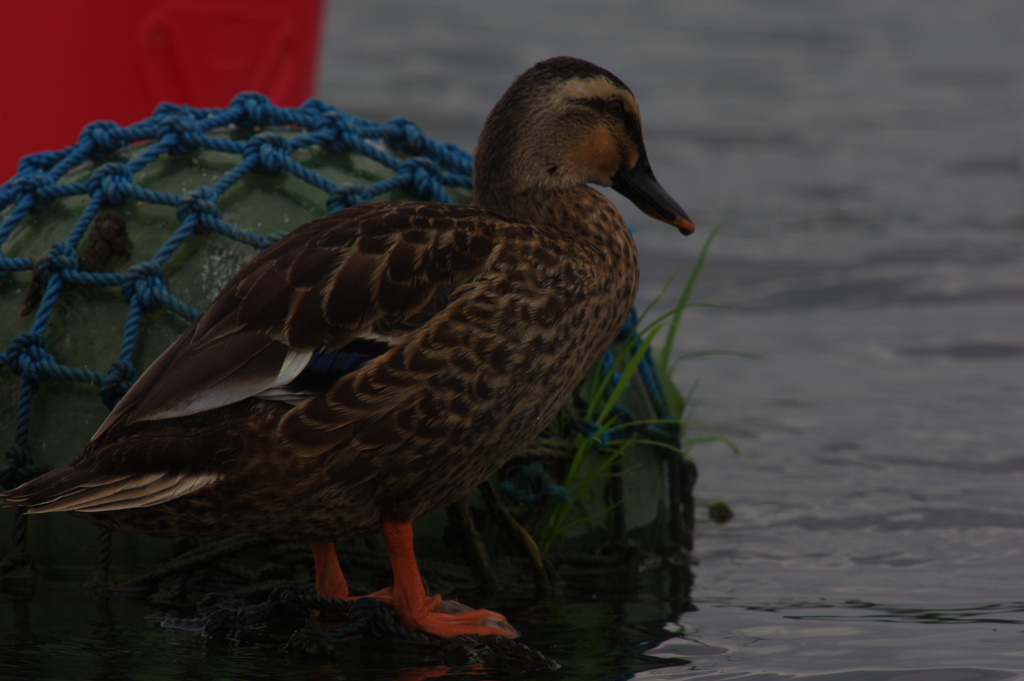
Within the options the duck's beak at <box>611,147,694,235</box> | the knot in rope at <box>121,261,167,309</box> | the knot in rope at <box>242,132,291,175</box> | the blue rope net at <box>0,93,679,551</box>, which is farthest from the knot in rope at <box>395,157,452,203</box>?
the knot in rope at <box>121,261,167,309</box>

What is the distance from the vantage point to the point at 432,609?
3.33 meters

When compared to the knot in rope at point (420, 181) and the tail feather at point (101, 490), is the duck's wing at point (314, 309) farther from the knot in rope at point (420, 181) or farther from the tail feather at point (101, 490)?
the knot in rope at point (420, 181)

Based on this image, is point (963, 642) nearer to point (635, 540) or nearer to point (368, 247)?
point (635, 540)

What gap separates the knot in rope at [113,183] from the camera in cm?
374

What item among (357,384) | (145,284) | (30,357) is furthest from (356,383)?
(30,357)

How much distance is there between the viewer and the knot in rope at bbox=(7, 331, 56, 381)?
350cm

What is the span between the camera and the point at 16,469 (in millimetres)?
3469

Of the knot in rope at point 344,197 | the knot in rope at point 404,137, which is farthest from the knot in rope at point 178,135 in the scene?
the knot in rope at point 404,137

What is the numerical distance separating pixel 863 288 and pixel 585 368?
18.6 ft

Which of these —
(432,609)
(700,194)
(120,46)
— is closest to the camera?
(432,609)

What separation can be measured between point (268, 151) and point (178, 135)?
312 millimetres

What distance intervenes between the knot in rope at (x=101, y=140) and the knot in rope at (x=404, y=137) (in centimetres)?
82

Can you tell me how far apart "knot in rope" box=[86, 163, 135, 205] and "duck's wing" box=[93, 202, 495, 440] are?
802 millimetres

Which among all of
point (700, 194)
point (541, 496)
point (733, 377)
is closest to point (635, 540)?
point (541, 496)
